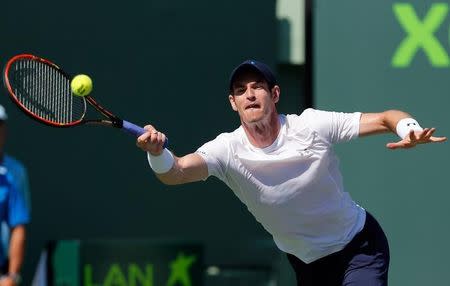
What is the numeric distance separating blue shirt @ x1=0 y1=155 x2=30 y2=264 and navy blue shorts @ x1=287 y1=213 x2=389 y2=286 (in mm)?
1391

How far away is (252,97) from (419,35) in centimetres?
276

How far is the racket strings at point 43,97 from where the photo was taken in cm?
509

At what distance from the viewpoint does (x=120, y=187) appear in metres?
7.93

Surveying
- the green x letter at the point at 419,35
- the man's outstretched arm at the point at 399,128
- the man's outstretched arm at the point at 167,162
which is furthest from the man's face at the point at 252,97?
the green x letter at the point at 419,35

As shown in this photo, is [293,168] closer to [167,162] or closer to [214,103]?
[167,162]

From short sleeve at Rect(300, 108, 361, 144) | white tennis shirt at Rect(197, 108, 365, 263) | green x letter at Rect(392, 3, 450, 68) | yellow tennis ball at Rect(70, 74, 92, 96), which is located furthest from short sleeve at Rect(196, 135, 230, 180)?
green x letter at Rect(392, 3, 450, 68)

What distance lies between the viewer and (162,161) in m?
4.74

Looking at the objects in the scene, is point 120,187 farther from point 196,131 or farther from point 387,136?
point 387,136

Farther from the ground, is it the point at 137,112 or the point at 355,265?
the point at 137,112

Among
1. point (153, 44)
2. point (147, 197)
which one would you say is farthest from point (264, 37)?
point (147, 197)

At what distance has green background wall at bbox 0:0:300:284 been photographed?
7.87m

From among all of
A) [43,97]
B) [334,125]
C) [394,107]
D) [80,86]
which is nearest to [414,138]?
[334,125]

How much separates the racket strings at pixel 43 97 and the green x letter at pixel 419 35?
294 centimetres

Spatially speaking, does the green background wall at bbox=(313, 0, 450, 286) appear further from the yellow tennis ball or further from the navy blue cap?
the yellow tennis ball
